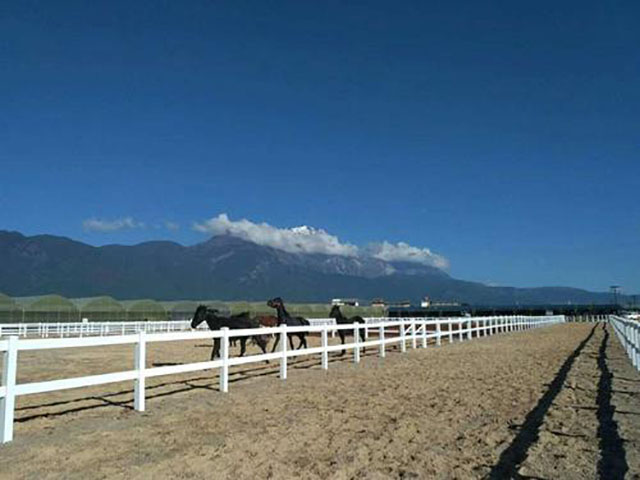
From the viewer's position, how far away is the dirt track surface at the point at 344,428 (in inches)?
234

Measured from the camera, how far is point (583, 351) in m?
19.7

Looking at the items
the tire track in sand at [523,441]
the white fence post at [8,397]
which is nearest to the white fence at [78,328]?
the white fence post at [8,397]

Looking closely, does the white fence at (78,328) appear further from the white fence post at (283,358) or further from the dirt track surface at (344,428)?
the white fence post at (283,358)

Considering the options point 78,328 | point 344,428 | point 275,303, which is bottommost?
point 344,428

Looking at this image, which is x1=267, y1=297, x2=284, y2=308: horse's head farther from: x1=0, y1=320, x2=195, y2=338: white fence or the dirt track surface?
x1=0, y1=320, x2=195, y2=338: white fence

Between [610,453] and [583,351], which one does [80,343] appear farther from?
[583,351]

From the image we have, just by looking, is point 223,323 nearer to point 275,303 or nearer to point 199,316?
point 199,316

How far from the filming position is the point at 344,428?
25.3ft

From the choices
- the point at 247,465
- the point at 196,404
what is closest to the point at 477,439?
the point at 247,465

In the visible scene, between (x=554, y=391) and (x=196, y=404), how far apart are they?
596 cm

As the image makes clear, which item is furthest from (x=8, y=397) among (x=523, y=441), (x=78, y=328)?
(x=78, y=328)

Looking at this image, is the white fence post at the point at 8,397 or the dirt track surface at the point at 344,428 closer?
the dirt track surface at the point at 344,428

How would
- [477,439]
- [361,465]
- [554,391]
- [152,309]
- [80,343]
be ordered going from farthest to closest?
[152,309], [554,391], [80,343], [477,439], [361,465]

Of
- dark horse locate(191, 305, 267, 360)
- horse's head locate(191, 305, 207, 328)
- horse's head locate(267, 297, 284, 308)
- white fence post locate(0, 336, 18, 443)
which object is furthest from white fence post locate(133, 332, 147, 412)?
horse's head locate(267, 297, 284, 308)
